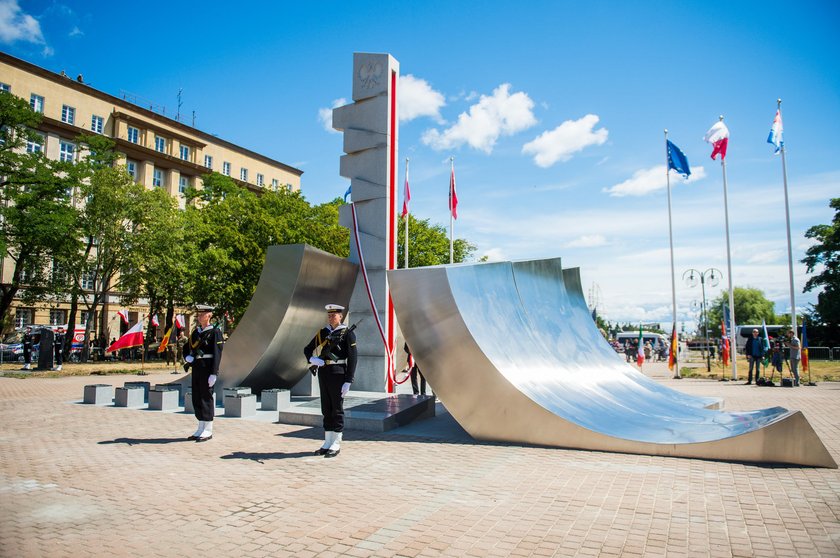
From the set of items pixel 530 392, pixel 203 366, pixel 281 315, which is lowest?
pixel 530 392

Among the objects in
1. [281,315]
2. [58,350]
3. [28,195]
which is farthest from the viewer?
[28,195]

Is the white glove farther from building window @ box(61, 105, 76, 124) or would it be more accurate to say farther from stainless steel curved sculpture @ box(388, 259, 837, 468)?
building window @ box(61, 105, 76, 124)

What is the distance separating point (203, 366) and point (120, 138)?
44.2 metres

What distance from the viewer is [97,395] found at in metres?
12.3

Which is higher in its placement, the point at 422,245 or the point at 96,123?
the point at 96,123

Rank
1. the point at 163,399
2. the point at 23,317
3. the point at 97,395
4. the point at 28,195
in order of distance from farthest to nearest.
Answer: the point at 23,317, the point at 28,195, the point at 97,395, the point at 163,399

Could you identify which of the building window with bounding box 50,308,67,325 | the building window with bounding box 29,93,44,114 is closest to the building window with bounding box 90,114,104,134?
the building window with bounding box 29,93,44,114

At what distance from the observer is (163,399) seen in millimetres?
11320

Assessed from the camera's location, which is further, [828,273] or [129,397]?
[828,273]

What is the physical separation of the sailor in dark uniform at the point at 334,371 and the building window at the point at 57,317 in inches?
1671

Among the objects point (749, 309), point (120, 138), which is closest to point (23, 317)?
point (120, 138)

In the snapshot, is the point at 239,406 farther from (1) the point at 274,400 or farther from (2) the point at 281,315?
(2) the point at 281,315

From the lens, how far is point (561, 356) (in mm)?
9625

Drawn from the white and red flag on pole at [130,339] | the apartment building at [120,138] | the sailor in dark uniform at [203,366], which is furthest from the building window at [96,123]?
the sailor in dark uniform at [203,366]
